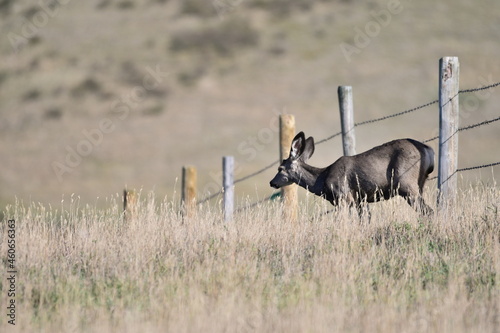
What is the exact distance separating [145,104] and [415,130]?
14646 mm

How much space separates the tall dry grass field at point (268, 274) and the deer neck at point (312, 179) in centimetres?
111

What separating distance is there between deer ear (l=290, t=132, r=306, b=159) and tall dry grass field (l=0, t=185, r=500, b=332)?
5.17ft

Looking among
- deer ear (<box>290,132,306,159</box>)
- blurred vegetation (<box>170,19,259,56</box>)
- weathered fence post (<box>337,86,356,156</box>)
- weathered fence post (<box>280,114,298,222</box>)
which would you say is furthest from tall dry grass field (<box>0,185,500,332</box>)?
blurred vegetation (<box>170,19,259,56</box>)

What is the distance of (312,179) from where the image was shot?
1330 centimetres

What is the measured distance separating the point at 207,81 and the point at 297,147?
35.3 metres

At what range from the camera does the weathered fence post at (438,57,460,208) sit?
12.2 meters

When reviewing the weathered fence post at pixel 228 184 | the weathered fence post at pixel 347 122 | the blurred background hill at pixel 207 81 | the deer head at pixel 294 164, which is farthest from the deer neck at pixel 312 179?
the blurred background hill at pixel 207 81

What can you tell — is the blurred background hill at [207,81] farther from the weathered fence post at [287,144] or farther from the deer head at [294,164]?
the deer head at [294,164]

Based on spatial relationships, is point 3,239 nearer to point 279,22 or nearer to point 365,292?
point 365,292

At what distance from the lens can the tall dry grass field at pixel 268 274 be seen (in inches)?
310

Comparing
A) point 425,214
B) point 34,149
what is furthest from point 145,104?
point 425,214

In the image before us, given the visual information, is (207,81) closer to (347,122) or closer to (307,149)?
(347,122)

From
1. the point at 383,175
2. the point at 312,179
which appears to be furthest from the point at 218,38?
the point at 383,175

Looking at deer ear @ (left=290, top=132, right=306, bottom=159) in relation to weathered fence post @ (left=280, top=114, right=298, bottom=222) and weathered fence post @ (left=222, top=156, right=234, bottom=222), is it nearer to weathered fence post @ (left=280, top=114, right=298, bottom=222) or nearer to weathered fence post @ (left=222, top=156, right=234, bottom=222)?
weathered fence post @ (left=280, top=114, right=298, bottom=222)
